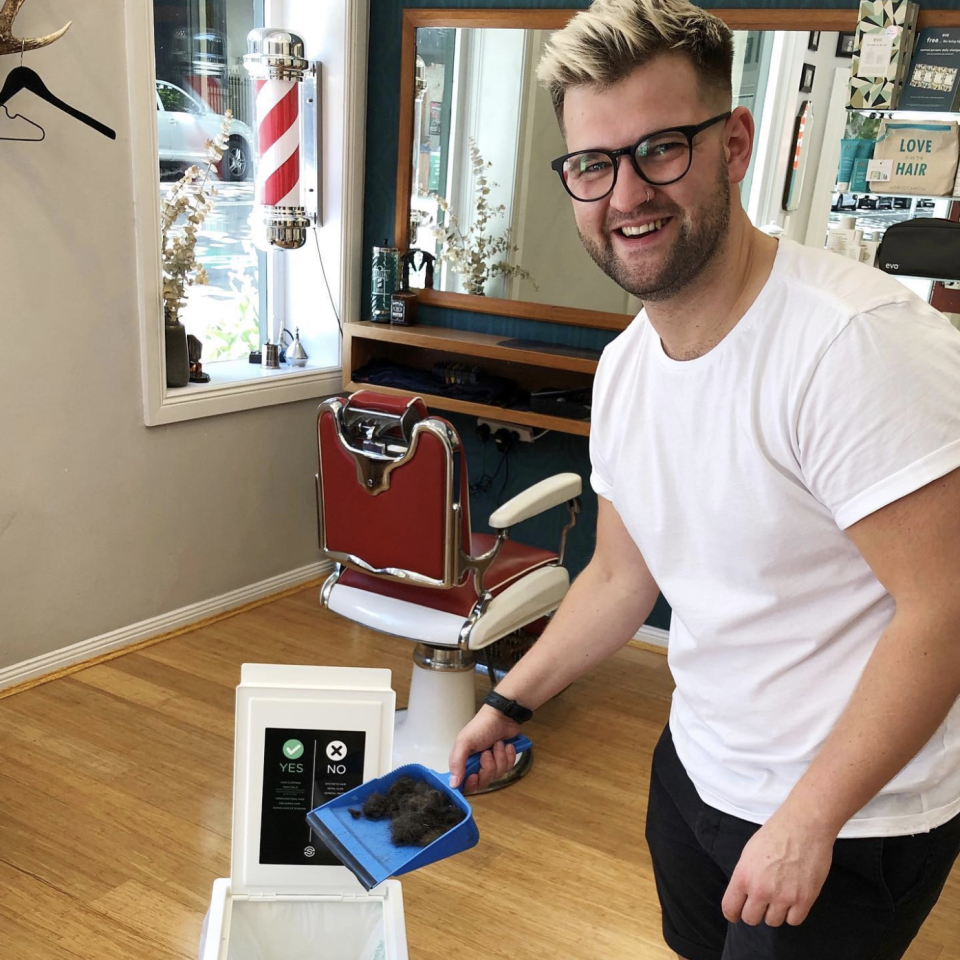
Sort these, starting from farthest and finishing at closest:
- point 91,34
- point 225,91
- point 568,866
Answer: point 225,91, point 91,34, point 568,866

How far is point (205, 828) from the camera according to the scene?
2.46 metres

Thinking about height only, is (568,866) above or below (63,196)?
below

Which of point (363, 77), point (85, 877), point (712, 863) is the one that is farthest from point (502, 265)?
point (712, 863)

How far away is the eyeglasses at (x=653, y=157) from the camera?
3.44ft

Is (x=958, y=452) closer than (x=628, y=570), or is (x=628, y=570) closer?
(x=958, y=452)

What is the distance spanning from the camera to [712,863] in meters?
1.36

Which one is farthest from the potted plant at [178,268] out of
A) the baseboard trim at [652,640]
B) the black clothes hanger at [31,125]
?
the baseboard trim at [652,640]

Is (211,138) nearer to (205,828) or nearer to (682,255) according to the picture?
(205,828)

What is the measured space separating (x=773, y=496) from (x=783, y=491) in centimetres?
1

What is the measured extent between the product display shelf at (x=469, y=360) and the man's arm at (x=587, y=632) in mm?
1897

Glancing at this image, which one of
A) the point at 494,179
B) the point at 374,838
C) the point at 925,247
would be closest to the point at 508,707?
the point at 374,838

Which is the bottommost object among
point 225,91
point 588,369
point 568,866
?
point 568,866

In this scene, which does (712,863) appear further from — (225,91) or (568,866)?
(225,91)

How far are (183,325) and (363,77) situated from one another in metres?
1.24
